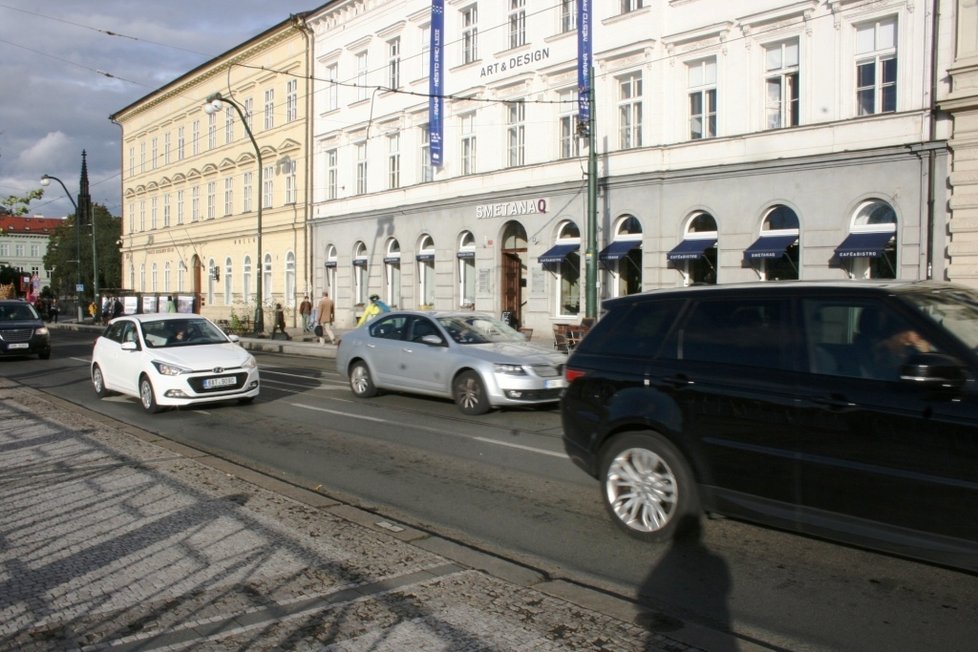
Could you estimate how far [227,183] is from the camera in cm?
4541

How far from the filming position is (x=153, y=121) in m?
55.1

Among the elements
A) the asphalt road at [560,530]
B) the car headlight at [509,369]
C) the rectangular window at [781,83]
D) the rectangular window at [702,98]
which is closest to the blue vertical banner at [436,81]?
the rectangular window at [702,98]

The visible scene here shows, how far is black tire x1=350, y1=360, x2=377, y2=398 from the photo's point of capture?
1439 centimetres

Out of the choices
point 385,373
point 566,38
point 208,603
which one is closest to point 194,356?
point 385,373

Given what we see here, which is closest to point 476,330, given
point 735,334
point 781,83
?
point 735,334

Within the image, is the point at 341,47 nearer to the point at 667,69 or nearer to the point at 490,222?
the point at 490,222

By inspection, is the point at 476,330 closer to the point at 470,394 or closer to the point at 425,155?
the point at 470,394

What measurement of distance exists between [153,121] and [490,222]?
35.2m

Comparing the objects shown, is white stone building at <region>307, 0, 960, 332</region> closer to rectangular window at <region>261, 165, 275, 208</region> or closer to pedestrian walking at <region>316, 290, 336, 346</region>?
pedestrian walking at <region>316, 290, 336, 346</region>

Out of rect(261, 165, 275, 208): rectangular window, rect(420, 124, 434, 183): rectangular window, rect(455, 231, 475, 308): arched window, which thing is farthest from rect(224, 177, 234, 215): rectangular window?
rect(455, 231, 475, 308): arched window

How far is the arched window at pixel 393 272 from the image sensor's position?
3384 cm

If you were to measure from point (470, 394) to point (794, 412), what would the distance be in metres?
7.58

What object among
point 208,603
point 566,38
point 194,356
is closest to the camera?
point 208,603

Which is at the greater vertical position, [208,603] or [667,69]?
[667,69]
